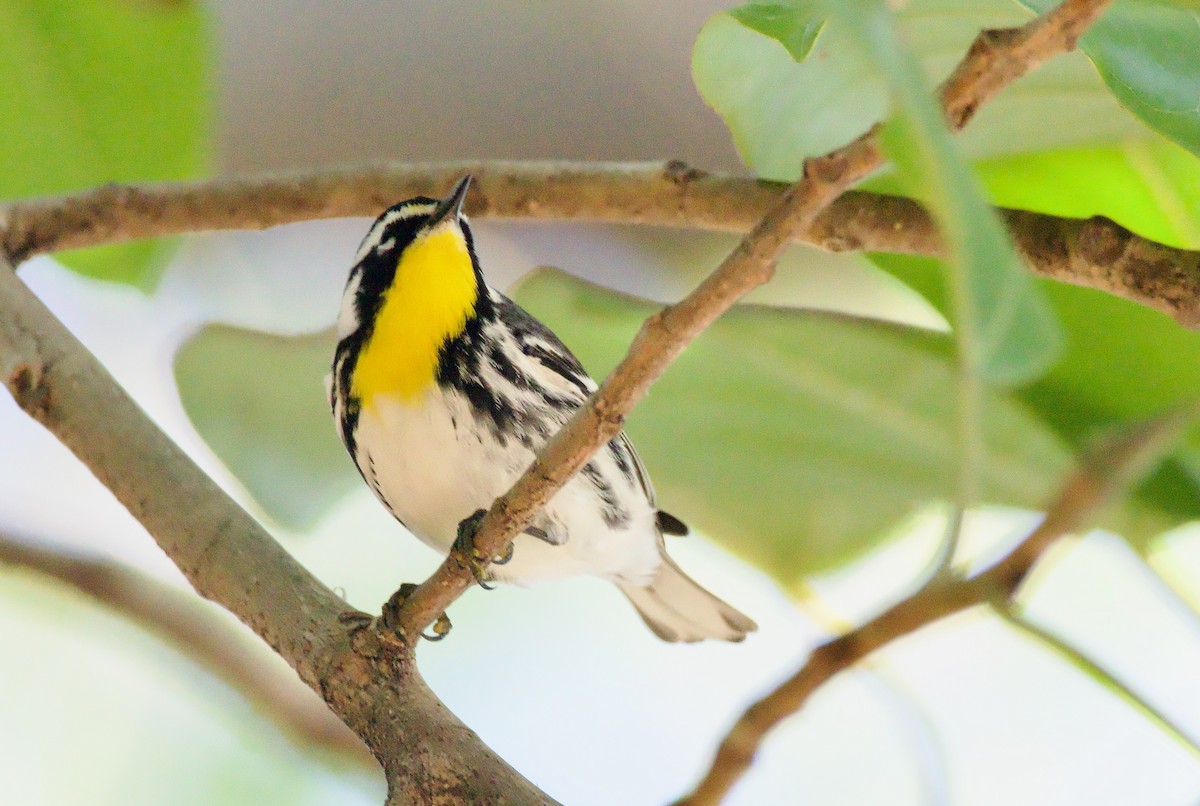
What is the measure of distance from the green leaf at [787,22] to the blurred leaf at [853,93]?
0.15 m

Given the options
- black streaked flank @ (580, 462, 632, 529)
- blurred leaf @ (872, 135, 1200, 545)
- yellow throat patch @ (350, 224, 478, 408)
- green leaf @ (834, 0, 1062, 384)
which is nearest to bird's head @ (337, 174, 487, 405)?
yellow throat patch @ (350, 224, 478, 408)

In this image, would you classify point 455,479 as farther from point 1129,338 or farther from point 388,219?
point 1129,338

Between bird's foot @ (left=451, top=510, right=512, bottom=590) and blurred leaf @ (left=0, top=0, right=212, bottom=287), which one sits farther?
blurred leaf @ (left=0, top=0, right=212, bottom=287)

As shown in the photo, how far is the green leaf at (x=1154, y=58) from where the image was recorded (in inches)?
14.5

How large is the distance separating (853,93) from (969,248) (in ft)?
1.21

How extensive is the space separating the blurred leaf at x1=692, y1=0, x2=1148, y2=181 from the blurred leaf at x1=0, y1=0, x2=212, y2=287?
450mm

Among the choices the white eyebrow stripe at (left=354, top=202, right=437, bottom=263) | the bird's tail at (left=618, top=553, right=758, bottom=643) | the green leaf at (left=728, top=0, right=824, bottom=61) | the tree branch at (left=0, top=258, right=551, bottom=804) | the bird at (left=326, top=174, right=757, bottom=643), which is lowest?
the tree branch at (left=0, top=258, right=551, bottom=804)

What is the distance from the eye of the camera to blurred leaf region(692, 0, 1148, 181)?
1.68 feet

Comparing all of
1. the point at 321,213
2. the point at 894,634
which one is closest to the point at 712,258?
the point at 321,213

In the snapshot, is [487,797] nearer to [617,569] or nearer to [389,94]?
[617,569]

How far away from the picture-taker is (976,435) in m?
0.27

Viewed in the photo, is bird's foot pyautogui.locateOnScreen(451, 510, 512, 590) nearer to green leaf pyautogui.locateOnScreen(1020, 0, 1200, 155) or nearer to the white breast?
the white breast

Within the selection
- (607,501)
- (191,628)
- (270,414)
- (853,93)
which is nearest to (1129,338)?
(853,93)

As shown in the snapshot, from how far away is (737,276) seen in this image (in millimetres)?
332
